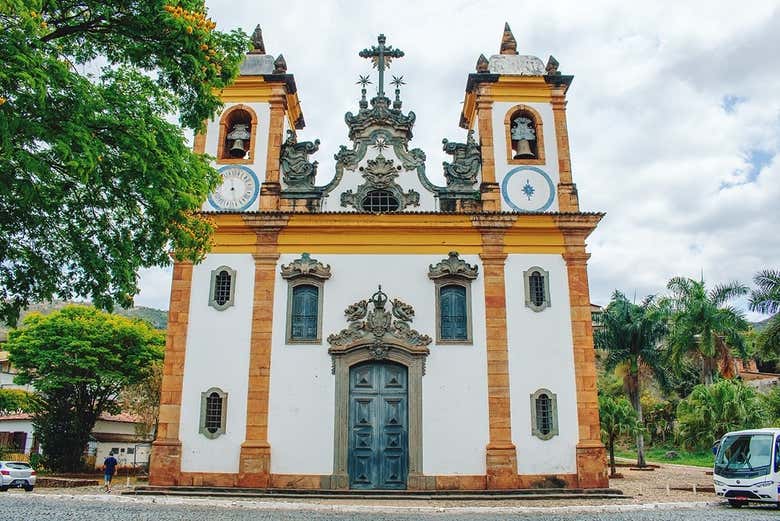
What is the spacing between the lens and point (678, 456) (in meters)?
33.1

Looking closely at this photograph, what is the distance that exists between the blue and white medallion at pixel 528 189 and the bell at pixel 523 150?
47cm

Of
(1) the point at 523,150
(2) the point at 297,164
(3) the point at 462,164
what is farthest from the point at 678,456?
(2) the point at 297,164

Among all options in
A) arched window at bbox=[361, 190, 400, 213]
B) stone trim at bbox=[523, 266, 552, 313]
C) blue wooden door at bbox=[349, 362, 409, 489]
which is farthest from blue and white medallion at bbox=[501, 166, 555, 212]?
blue wooden door at bbox=[349, 362, 409, 489]

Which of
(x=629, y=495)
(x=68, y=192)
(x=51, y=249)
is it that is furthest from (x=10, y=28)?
(x=629, y=495)

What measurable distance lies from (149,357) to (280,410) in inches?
500

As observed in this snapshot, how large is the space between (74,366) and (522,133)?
1861 centimetres

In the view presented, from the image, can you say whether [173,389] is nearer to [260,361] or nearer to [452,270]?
[260,361]

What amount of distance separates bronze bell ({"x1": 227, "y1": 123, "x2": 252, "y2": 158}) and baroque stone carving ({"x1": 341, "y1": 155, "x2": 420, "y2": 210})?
3226 millimetres

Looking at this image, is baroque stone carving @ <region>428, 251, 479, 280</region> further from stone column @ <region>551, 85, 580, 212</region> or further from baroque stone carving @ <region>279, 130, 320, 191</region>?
baroque stone carving @ <region>279, 130, 320, 191</region>

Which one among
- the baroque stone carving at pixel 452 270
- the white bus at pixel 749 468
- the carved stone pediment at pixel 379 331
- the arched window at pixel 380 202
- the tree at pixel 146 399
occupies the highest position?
the arched window at pixel 380 202

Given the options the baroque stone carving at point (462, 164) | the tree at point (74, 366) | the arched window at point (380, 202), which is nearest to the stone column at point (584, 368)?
the baroque stone carving at point (462, 164)

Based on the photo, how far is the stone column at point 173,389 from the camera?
14906mm

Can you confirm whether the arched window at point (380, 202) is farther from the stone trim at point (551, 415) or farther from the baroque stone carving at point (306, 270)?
the stone trim at point (551, 415)

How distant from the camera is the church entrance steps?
14234 millimetres
